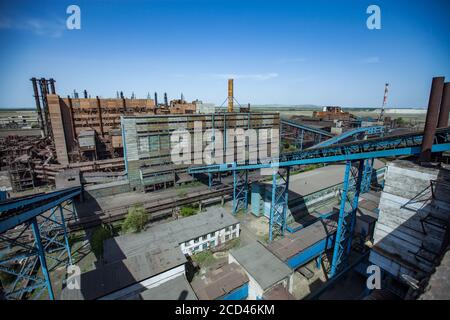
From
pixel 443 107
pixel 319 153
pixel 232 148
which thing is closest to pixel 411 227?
pixel 443 107

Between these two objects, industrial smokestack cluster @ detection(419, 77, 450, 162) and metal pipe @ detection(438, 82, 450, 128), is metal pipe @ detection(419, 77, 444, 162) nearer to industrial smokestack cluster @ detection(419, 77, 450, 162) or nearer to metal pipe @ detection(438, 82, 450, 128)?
industrial smokestack cluster @ detection(419, 77, 450, 162)

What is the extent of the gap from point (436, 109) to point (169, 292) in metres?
15.8

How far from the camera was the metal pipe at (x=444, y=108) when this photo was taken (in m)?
8.87

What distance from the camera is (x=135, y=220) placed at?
59.9 ft

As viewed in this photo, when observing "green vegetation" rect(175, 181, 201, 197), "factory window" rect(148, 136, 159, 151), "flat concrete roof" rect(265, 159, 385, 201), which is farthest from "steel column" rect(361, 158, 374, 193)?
"factory window" rect(148, 136, 159, 151)

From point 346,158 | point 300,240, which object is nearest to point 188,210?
point 300,240

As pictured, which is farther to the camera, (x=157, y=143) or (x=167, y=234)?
(x=157, y=143)

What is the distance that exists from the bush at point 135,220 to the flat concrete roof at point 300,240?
11376mm

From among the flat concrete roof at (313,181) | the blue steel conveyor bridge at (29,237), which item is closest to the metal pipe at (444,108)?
the flat concrete roof at (313,181)

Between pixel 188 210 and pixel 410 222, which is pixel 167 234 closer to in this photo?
pixel 188 210

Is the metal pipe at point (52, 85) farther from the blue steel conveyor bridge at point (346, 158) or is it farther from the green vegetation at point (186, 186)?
the blue steel conveyor bridge at point (346, 158)

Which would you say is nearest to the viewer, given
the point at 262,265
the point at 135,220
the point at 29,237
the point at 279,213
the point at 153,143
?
the point at 262,265

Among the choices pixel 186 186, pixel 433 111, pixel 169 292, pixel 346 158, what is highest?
pixel 433 111

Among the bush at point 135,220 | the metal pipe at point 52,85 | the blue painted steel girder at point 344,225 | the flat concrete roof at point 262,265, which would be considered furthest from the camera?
the metal pipe at point 52,85
